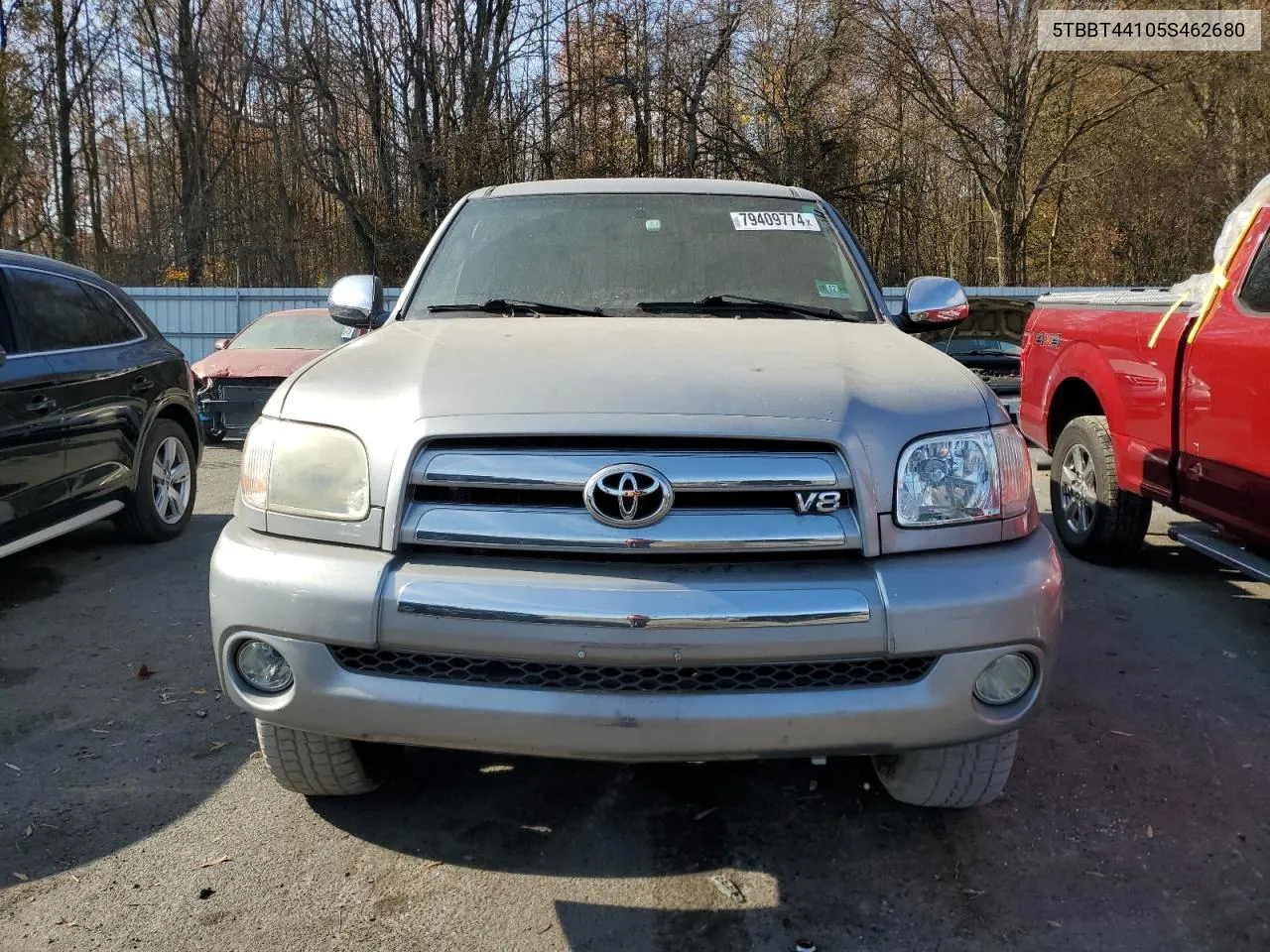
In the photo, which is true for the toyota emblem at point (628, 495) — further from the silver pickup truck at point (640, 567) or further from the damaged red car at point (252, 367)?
the damaged red car at point (252, 367)

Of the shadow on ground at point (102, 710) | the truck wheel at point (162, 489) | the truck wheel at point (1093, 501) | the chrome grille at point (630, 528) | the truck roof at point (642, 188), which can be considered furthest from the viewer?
the truck wheel at point (162, 489)

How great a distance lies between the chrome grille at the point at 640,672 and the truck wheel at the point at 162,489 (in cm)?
428

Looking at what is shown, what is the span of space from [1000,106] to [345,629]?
21094mm

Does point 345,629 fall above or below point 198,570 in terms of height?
above

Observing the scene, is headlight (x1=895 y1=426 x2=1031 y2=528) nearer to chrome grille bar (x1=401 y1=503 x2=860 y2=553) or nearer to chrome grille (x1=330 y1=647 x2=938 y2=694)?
chrome grille bar (x1=401 y1=503 x2=860 y2=553)

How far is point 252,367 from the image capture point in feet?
30.6

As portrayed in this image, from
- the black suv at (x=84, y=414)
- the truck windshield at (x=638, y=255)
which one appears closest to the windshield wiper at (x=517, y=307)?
the truck windshield at (x=638, y=255)

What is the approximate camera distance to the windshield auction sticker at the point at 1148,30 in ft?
55.8

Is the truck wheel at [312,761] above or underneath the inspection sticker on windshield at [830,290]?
underneath

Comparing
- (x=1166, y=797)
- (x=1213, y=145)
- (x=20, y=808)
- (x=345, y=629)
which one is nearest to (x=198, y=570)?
(x=20, y=808)

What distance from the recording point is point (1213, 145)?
18.1 meters

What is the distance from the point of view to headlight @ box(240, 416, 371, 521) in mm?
2271

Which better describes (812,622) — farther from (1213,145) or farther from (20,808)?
(1213,145)

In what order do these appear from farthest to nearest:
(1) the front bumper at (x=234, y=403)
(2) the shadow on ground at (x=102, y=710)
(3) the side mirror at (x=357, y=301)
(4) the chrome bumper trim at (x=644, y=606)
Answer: (1) the front bumper at (x=234, y=403) → (3) the side mirror at (x=357, y=301) → (2) the shadow on ground at (x=102, y=710) → (4) the chrome bumper trim at (x=644, y=606)
